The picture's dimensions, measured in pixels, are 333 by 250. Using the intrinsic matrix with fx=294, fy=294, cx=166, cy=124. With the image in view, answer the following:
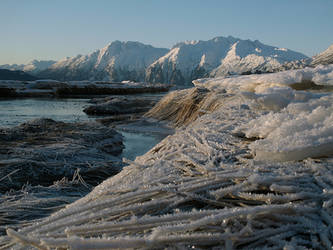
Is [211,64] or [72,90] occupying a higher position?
[211,64]

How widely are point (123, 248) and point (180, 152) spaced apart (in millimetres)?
514

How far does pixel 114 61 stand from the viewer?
120 meters

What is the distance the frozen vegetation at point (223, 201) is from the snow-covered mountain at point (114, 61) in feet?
294

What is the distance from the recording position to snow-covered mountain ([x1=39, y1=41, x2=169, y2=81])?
3615 inches

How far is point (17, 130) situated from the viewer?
3146 millimetres

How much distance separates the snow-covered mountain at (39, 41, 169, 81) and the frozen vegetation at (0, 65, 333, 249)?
89520 millimetres

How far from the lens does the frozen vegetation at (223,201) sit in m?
0.53

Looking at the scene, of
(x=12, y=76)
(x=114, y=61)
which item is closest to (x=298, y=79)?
(x=12, y=76)

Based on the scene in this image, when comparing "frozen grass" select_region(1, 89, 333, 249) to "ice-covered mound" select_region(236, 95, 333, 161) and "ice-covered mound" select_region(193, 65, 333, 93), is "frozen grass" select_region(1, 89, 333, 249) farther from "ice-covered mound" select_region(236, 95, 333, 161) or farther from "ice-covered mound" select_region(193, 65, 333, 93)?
"ice-covered mound" select_region(193, 65, 333, 93)

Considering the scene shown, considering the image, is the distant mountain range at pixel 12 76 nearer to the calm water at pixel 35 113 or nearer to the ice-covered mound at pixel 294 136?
the calm water at pixel 35 113

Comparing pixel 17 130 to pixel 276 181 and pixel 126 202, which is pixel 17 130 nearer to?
pixel 126 202

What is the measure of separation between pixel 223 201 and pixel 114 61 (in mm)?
123695

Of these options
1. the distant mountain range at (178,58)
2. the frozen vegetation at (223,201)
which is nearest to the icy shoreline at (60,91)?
the frozen vegetation at (223,201)

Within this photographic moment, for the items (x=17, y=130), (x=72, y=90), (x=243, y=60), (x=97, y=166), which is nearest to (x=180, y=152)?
(x=97, y=166)
